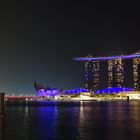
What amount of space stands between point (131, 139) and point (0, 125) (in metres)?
22.8

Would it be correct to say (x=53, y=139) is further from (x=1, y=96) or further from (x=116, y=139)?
(x=1, y=96)

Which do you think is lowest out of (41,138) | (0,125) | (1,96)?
(41,138)

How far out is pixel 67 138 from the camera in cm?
2705

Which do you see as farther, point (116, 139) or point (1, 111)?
point (116, 139)

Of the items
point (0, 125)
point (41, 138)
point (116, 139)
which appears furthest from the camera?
point (41, 138)

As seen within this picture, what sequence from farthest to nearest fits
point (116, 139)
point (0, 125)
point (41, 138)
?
point (41, 138) → point (116, 139) → point (0, 125)

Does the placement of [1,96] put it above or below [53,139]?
above

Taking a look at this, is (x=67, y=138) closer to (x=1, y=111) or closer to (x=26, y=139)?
(x=26, y=139)

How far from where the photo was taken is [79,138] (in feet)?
88.9

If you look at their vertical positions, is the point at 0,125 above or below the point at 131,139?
above

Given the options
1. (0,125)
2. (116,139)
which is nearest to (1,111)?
(0,125)

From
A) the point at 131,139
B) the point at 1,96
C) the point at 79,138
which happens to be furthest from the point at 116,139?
the point at 1,96

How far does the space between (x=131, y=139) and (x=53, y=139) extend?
5146 millimetres

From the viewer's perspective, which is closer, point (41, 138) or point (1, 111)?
point (1, 111)
